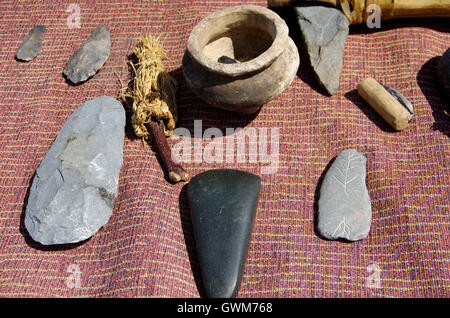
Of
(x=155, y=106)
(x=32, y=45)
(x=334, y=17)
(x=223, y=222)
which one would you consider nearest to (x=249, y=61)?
(x=155, y=106)

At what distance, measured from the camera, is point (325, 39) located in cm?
273

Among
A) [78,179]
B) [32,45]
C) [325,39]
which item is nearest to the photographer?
[78,179]

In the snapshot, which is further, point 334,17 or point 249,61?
point 334,17

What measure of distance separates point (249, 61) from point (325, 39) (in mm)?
849

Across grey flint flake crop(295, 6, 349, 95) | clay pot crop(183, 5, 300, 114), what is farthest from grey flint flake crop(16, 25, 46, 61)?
grey flint flake crop(295, 6, 349, 95)

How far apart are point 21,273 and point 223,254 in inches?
42.5

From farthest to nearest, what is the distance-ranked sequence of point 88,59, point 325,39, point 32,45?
1. point 32,45
2. point 88,59
3. point 325,39

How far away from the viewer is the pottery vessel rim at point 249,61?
2.12 m

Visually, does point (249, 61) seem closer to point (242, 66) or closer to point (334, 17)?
point (242, 66)

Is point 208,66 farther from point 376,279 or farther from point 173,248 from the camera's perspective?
point 376,279

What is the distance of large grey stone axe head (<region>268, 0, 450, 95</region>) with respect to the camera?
268 centimetres

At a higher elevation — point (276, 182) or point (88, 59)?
point (88, 59)

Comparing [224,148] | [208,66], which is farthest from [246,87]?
[224,148]

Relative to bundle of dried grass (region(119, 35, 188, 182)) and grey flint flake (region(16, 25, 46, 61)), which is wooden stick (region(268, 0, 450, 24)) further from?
grey flint flake (region(16, 25, 46, 61))
